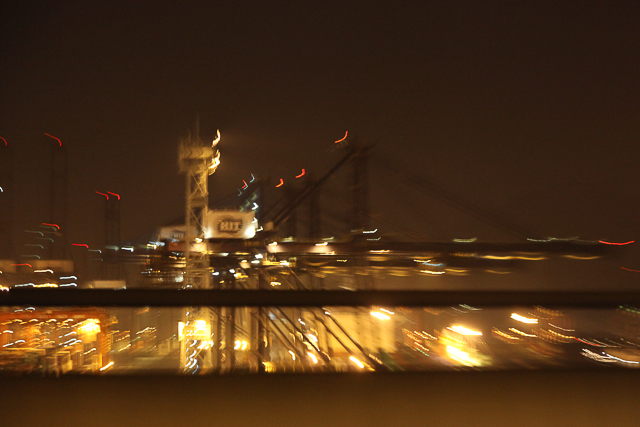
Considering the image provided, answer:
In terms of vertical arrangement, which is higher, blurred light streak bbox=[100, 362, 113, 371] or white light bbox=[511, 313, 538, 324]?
white light bbox=[511, 313, 538, 324]

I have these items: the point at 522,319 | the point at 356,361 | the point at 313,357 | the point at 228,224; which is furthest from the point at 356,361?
the point at 228,224

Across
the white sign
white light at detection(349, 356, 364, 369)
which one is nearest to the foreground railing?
white light at detection(349, 356, 364, 369)

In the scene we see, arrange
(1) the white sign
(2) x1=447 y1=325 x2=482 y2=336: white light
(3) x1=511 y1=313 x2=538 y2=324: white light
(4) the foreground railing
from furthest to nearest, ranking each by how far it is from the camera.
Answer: (1) the white sign < (2) x1=447 y1=325 x2=482 y2=336: white light < (3) x1=511 y1=313 x2=538 y2=324: white light < (4) the foreground railing

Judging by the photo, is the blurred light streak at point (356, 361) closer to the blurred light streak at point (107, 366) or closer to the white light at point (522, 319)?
the white light at point (522, 319)

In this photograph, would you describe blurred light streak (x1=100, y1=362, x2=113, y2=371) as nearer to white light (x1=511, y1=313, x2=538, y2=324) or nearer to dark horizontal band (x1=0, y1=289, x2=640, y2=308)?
dark horizontal band (x1=0, y1=289, x2=640, y2=308)

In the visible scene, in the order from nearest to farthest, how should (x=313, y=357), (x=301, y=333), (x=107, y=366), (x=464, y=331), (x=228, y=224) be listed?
(x=107, y=366), (x=313, y=357), (x=301, y=333), (x=464, y=331), (x=228, y=224)

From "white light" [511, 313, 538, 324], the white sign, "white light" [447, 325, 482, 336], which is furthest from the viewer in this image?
the white sign

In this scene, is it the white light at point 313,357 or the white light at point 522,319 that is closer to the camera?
the white light at point 313,357

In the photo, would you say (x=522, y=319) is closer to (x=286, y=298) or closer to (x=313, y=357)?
(x=313, y=357)

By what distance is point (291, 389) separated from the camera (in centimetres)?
208

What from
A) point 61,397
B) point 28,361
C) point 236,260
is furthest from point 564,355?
point 236,260

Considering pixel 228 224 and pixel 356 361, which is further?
pixel 228 224

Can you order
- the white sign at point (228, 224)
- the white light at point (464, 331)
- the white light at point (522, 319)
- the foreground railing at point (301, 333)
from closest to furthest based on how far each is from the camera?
1. the foreground railing at point (301, 333)
2. the white light at point (522, 319)
3. the white light at point (464, 331)
4. the white sign at point (228, 224)

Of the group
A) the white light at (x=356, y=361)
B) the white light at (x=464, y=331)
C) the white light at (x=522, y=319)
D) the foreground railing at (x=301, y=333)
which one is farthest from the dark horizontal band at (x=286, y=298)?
the white light at (x=464, y=331)
